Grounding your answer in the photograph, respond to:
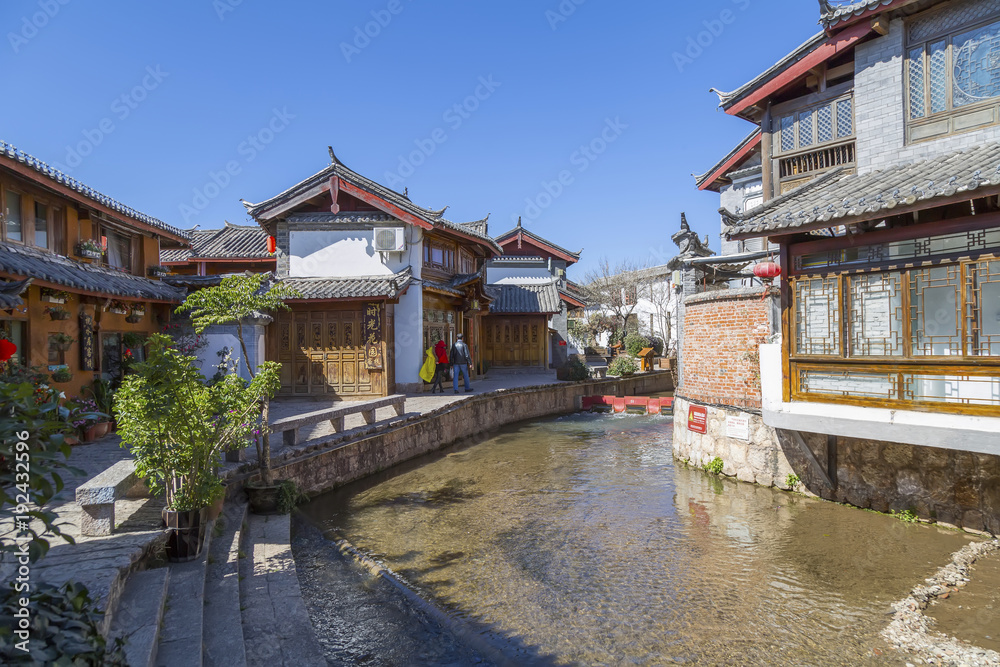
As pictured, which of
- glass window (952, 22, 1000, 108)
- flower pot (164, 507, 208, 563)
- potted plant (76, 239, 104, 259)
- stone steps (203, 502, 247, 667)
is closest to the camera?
stone steps (203, 502, 247, 667)

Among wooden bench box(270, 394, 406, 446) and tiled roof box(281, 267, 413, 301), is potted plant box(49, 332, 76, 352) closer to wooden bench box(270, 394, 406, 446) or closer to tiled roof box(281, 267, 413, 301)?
wooden bench box(270, 394, 406, 446)

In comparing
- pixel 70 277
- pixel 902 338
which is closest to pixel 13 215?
pixel 70 277

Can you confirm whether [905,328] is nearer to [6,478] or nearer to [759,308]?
[759,308]

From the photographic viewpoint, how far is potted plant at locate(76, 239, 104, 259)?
455 inches

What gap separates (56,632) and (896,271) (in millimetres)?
8244

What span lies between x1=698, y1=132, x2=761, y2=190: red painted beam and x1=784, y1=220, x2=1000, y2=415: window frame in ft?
28.4

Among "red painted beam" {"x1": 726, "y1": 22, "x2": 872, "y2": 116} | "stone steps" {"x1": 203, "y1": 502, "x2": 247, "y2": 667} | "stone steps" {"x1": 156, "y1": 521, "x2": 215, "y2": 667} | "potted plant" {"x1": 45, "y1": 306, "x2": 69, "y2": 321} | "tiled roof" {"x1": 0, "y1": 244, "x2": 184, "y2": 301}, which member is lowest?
"stone steps" {"x1": 203, "y1": 502, "x2": 247, "y2": 667}

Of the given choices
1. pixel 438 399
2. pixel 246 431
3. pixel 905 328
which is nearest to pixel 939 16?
pixel 905 328

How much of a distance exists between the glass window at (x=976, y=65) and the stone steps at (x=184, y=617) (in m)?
10.1

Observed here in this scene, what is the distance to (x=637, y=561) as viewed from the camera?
6.96m

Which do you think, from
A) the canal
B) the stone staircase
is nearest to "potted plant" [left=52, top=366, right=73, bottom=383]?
the canal

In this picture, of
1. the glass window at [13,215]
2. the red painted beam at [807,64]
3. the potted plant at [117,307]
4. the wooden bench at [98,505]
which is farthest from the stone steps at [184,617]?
the red painted beam at [807,64]

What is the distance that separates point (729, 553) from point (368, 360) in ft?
38.5

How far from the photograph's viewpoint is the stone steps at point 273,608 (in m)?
4.66
